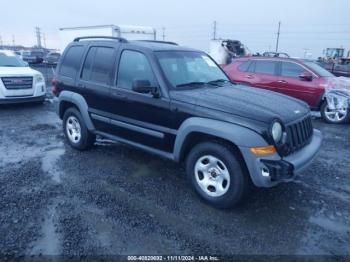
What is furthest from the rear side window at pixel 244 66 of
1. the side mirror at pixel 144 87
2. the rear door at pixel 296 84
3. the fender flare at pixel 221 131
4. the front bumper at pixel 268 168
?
the front bumper at pixel 268 168

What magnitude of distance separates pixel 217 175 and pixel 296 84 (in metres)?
5.87

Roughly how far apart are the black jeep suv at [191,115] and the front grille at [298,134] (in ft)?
0.04

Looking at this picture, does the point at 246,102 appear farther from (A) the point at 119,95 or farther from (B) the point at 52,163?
(B) the point at 52,163

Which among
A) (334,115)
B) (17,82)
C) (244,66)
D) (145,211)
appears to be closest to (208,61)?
(145,211)

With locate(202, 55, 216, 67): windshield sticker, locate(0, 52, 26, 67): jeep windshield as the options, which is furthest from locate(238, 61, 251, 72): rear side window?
locate(0, 52, 26, 67): jeep windshield

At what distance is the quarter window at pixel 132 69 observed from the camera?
403cm

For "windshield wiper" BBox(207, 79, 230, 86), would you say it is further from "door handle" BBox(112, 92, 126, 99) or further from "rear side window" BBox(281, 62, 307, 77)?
"rear side window" BBox(281, 62, 307, 77)

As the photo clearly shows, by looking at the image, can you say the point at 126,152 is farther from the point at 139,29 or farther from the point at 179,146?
the point at 139,29

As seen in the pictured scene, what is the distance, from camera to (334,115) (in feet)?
26.4

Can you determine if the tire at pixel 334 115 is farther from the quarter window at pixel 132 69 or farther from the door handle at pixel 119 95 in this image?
the door handle at pixel 119 95

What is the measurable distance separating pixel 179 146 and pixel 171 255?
4.44 feet

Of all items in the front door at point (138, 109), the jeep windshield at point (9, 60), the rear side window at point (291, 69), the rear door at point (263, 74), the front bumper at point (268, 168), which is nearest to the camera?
the front bumper at point (268, 168)

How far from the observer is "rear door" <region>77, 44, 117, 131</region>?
449 centimetres

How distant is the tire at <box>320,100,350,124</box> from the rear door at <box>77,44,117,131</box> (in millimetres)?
6326
